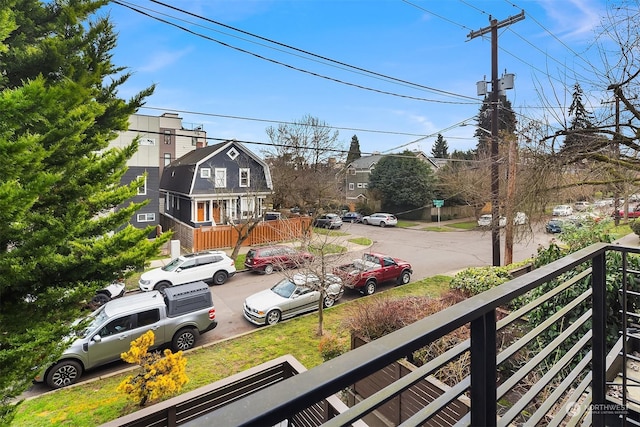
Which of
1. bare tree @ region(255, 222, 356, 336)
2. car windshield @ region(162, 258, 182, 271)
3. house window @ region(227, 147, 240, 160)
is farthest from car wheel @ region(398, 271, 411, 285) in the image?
house window @ region(227, 147, 240, 160)

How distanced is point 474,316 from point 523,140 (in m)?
6.74

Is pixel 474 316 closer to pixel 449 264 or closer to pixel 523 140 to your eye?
pixel 523 140

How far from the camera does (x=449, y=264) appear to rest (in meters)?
14.2

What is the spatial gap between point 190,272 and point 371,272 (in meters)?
6.09

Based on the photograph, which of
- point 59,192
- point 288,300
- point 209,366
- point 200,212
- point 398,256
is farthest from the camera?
point 200,212

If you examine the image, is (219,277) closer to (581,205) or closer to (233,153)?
(233,153)

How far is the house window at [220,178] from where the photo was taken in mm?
18913

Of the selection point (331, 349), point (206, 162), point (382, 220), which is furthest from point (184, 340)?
point (382, 220)

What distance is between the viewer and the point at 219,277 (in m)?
11.8

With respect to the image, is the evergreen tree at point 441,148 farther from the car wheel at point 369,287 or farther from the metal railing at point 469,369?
the metal railing at point 469,369

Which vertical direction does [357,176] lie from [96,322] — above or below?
above

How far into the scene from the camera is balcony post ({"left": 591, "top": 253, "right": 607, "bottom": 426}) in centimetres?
172

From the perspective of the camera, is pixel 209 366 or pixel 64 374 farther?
pixel 209 366

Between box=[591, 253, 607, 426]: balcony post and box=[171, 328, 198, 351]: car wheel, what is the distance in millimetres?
7290
